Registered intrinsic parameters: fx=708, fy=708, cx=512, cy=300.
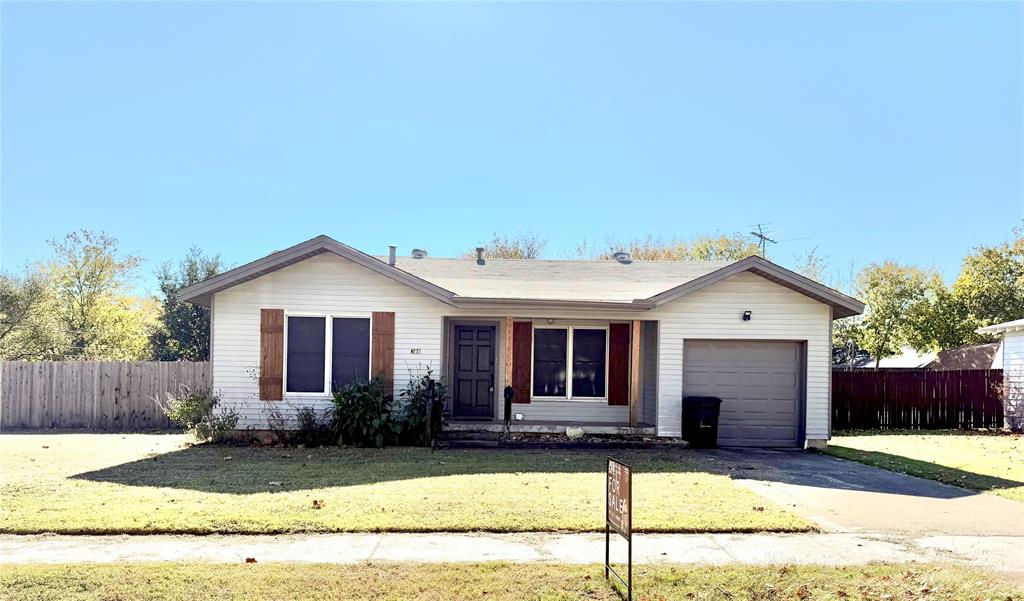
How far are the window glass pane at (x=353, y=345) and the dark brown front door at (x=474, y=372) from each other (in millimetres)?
2111

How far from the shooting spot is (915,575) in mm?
5465

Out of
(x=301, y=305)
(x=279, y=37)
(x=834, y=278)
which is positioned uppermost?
(x=279, y=37)

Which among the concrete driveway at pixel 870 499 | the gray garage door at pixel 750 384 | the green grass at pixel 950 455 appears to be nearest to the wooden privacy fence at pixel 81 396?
the gray garage door at pixel 750 384

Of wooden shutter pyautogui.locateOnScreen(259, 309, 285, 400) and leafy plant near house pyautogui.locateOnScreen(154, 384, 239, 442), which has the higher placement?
wooden shutter pyautogui.locateOnScreen(259, 309, 285, 400)

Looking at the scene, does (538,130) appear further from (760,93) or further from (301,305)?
(301,305)

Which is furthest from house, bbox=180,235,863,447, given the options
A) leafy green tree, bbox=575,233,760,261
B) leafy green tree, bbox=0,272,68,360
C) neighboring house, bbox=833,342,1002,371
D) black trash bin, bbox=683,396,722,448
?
leafy green tree, bbox=575,233,760,261

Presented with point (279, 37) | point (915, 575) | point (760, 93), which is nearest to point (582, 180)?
point (760, 93)

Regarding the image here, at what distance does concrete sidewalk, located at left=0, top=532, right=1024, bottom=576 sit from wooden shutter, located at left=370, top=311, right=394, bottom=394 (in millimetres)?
6631

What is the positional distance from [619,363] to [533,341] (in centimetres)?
182

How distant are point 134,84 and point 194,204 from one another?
12.1 metres

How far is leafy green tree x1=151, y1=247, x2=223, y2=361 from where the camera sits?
23922mm

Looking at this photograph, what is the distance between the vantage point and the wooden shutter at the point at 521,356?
14.5 metres

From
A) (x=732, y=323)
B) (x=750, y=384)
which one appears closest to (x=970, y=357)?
(x=750, y=384)

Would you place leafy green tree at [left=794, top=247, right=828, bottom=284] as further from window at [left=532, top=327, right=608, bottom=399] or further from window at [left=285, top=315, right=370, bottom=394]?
window at [left=285, top=315, right=370, bottom=394]
